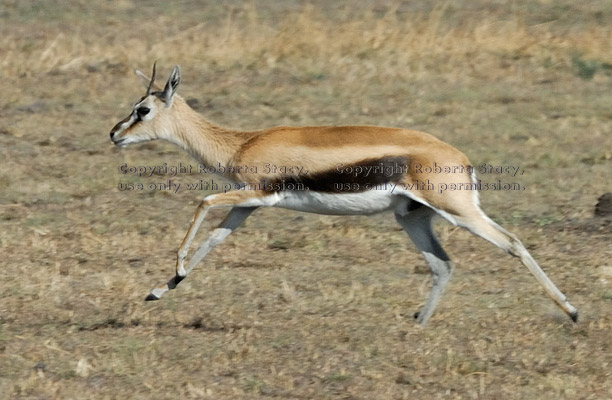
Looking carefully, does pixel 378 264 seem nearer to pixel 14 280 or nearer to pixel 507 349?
pixel 507 349

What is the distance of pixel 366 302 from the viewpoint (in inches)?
313

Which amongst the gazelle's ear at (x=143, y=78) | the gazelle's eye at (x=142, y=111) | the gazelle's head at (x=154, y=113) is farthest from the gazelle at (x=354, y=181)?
the gazelle's ear at (x=143, y=78)

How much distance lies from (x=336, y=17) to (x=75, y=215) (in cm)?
902

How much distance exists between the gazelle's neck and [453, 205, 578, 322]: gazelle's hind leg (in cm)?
166

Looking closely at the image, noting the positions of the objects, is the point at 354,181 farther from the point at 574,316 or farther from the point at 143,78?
the point at 143,78

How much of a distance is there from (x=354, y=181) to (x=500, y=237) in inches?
37.2

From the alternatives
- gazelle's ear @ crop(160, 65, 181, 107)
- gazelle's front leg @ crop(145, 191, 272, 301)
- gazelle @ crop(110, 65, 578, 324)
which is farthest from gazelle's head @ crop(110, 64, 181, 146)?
gazelle's front leg @ crop(145, 191, 272, 301)

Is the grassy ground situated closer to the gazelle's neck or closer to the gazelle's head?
the gazelle's neck

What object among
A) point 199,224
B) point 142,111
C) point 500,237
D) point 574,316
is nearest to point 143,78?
point 142,111

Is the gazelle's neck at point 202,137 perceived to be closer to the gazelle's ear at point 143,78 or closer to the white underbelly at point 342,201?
the gazelle's ear at point 143,78

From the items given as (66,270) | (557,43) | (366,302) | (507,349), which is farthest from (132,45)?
(507,349)

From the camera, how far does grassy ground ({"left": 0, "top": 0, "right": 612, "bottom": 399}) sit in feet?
22.1

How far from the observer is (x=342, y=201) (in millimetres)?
7348

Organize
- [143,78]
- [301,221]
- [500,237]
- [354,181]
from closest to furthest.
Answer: [500,237]
[354,181]
[143,78]
[301,221]
